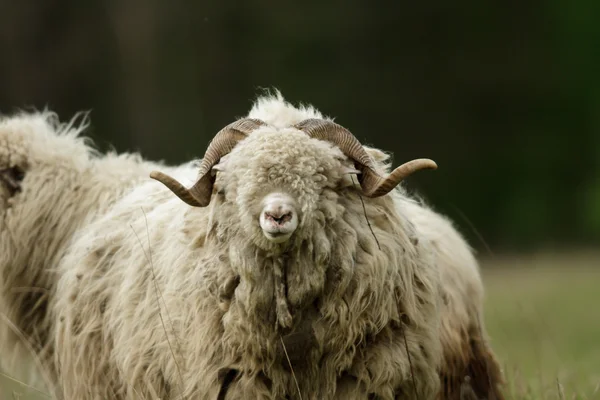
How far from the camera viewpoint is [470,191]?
26.7m

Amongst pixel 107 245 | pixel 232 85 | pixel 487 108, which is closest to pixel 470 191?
pixel 487 108

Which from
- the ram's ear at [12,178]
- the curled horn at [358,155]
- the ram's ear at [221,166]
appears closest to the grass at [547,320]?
the curled horn at [358,155]

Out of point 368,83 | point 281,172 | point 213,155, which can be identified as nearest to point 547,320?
point 213,155

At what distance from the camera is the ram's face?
14.4 ft

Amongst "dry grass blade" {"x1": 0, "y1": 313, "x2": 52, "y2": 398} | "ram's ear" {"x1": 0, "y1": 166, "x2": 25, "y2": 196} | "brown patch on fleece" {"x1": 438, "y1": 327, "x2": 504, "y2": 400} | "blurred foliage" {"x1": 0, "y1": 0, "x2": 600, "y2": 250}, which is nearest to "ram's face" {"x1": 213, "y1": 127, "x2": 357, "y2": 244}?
"brown patch on fleece" {"x1": 438, "y1": 327, "x2": 504, "y2": 400}

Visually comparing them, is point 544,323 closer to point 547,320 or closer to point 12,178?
point 12,178

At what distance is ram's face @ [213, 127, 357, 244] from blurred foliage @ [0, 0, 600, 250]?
1931 centimetres

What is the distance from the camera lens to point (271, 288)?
15.0 ft

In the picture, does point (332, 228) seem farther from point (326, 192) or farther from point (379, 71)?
point (379, 71)

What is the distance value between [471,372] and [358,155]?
1.58 meters

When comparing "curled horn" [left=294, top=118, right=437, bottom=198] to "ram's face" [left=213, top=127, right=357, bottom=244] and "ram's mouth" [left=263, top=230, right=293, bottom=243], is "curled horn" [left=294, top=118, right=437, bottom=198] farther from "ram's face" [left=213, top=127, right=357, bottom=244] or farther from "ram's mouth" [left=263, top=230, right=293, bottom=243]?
"ram's mouth" [left=263, top=230, right=293, bottom=243]

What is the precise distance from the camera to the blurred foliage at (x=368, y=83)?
83.8 ft

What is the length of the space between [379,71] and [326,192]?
79.1ft

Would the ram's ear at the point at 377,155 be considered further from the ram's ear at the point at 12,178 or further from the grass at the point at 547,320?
the ram's ear at the point at 12,178
